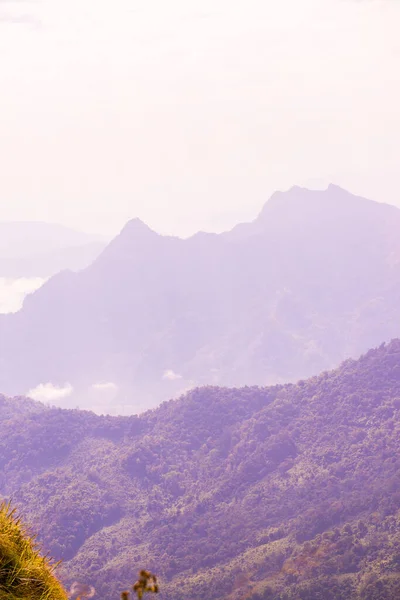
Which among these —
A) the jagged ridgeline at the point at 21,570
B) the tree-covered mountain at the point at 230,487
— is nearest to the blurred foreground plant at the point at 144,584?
the jagged ridgeline at the point at 21,570

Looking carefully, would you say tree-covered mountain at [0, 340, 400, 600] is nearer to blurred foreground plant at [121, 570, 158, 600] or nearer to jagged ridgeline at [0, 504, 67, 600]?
jagged ridgeline at [0, 504, 67, 600]

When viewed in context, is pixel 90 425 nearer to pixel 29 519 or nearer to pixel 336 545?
pixel 29 519

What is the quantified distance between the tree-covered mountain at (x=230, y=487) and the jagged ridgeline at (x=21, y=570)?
64569 mm

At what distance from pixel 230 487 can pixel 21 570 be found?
105490 mm

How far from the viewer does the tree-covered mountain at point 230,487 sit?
78.3 metres

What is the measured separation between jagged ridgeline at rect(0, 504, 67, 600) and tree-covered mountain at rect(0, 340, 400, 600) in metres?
64.6

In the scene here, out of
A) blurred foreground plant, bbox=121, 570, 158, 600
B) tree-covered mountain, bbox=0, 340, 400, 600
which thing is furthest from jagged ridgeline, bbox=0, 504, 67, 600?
tree-covered mountain, bbox=0, 340, 400, 600

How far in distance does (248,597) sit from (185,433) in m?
58.8

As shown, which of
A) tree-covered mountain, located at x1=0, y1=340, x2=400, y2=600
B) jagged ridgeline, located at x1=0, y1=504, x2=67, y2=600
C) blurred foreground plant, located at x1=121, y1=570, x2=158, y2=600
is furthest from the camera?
tree-covered mountain, located at x1=0, y1=340, x2=400, y2=600

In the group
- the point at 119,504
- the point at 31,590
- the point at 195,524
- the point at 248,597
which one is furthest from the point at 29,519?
the point at 31,590

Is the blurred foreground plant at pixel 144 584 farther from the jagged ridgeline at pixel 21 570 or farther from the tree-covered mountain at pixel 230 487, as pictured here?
the tree-covered mountain at pixel 230 487

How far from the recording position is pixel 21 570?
909 cm

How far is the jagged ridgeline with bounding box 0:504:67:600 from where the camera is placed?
8.94 metres

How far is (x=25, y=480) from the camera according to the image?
4934 inches
